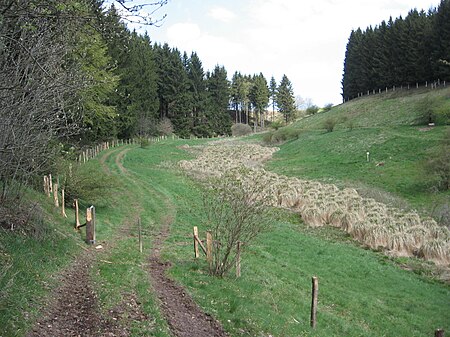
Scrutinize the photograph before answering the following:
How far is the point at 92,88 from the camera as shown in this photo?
1583cm

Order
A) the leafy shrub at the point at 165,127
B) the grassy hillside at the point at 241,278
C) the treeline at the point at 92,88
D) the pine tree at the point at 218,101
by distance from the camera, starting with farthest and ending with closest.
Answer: the pine tree at the point at 218,101 < the leafy shrub at the point at 165,127 < the grassy hillside at the point at 241,278 < the treeline at the point at 92,88

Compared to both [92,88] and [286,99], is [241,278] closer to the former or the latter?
[92,88]

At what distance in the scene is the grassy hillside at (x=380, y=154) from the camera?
32.6 metres

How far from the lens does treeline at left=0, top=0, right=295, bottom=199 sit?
7.62 metres

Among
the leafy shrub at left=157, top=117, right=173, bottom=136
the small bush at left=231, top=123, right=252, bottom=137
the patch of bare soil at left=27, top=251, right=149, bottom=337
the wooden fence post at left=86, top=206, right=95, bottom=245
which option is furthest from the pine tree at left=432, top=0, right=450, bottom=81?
the patch of bare soil at left=27, top=251, right=149, bottom=337

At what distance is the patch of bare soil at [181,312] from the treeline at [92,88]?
4.78m

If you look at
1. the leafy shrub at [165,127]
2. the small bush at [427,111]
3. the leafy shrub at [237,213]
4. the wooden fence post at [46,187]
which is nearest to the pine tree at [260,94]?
the leafy shrub at [165,127]

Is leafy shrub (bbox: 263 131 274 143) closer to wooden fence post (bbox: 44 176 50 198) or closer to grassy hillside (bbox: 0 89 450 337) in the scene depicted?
grassy hillside (bbox: 0 89 450 337)

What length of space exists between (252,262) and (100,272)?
5917 millimetres

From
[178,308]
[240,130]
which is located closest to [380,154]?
[178,308]

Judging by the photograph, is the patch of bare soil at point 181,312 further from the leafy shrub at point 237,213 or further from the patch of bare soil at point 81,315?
the leafy shrub at point 237,213

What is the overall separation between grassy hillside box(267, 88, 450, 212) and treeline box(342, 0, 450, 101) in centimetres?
845

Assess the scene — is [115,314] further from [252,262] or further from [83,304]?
Answer: [252,262]

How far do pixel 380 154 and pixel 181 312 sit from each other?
36864 millimetres
